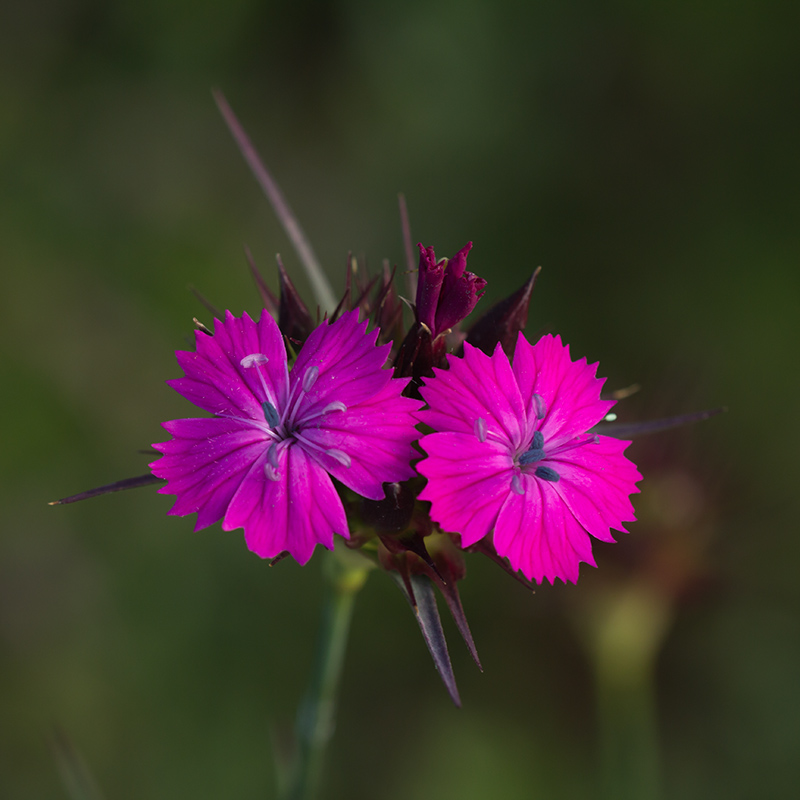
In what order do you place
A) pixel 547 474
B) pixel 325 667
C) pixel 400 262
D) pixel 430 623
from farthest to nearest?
pixel 400 262 → pixel 325 667 → pixel 547 474 → pixel 430 623

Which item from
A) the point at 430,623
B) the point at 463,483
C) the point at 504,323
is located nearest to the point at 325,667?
the point at 430,623

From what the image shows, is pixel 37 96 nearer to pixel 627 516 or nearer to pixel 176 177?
pixel 176 177

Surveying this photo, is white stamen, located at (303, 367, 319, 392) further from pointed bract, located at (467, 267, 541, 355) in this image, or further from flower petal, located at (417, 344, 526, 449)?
pointed bract, located at (467, 267, 541, 355)

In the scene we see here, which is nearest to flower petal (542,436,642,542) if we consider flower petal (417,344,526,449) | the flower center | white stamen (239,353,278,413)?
flower petal (417,344,526,449)

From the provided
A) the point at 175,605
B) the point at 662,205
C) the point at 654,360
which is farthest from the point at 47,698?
the point at 662,205

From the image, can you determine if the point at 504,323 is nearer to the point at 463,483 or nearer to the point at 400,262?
the point at 463,483

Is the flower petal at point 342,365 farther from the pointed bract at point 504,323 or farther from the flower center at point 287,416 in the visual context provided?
the pointed bract at point 504,323

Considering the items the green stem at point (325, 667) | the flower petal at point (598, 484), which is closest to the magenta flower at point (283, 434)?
the flower petal at point (598, 484)
